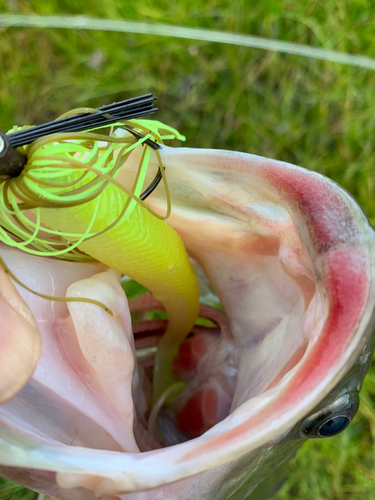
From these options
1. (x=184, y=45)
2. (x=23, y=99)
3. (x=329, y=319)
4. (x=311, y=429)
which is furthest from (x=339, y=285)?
(x=23, y=99)

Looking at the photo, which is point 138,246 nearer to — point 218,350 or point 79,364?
point 79,364

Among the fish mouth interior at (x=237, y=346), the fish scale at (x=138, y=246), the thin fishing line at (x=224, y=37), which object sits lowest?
the fish mouth interior at (x=237, y=346)

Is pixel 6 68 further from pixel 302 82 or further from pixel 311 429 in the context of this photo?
pixel 311 429

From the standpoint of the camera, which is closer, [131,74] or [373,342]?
[373,342]

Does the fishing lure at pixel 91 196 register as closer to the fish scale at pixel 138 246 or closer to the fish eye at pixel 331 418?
the fish scale at pixel 138 246

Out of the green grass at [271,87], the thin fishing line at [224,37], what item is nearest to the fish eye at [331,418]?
the green grass at [271,87]

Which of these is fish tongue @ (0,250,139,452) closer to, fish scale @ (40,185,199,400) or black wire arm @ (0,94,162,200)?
fish scale @ (40,185,199,400)
